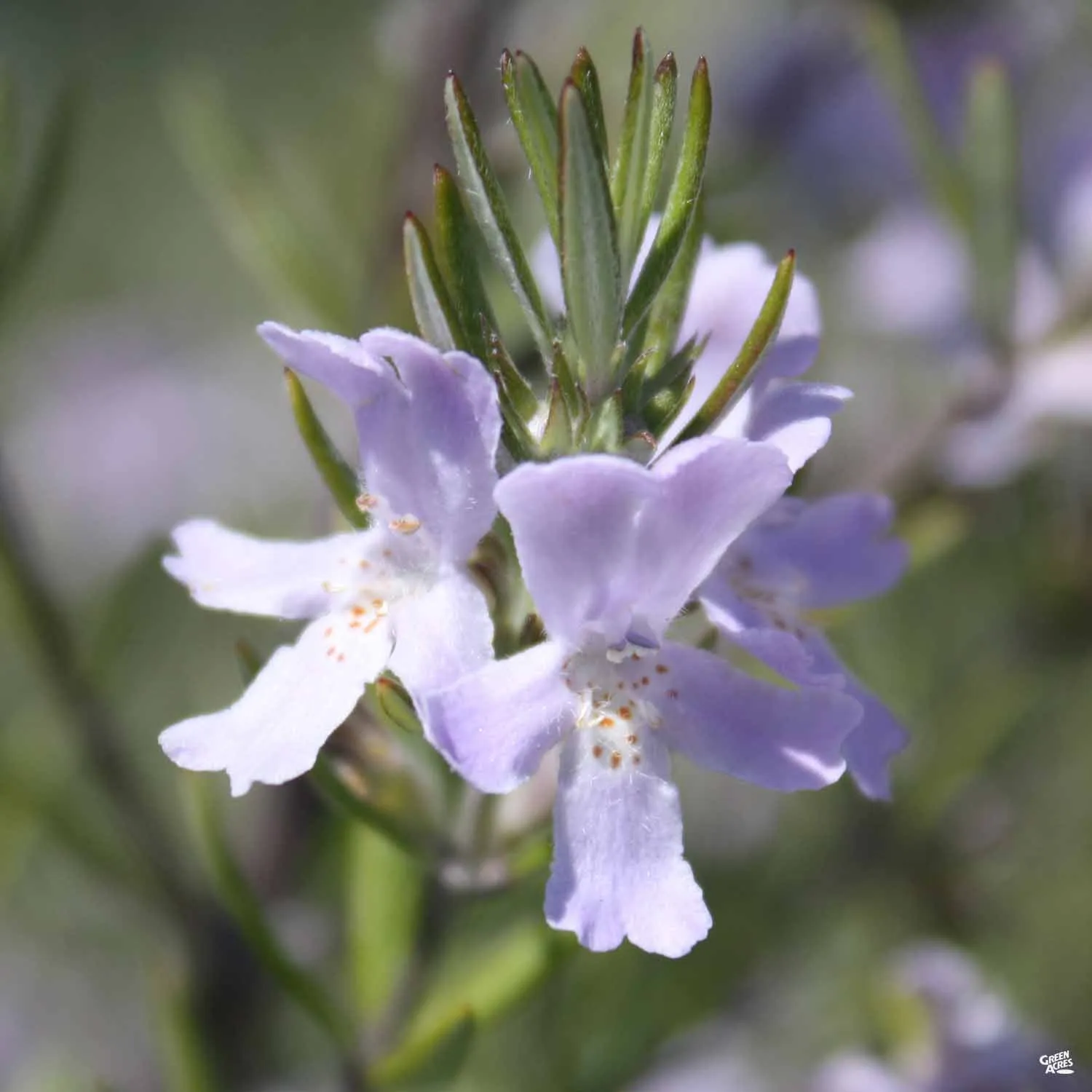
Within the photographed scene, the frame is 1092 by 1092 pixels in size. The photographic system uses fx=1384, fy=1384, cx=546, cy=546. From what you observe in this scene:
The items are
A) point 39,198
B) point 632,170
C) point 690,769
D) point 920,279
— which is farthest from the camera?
point 690,769

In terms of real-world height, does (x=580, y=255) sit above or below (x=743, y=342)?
above

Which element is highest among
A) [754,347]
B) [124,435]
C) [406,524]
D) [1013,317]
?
[754,347]

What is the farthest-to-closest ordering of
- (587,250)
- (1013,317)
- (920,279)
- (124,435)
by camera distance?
(124,435)
(920,279)
(1013,317)
(587,250)

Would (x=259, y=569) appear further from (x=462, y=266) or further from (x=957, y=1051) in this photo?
(x=957, y=1051)

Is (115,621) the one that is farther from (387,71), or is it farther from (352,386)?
(387,71)

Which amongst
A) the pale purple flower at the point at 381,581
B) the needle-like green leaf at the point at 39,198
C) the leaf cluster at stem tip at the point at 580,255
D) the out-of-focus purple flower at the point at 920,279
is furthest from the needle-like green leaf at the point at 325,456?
the out-of-focus purple flower at the point at 920,279

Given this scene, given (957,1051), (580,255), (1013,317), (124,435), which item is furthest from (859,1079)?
(124,435)

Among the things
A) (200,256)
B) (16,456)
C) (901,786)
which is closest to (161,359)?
(16,456)

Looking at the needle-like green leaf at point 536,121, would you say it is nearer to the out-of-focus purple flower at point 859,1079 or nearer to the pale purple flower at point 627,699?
the pale purple flower at point 627,699
